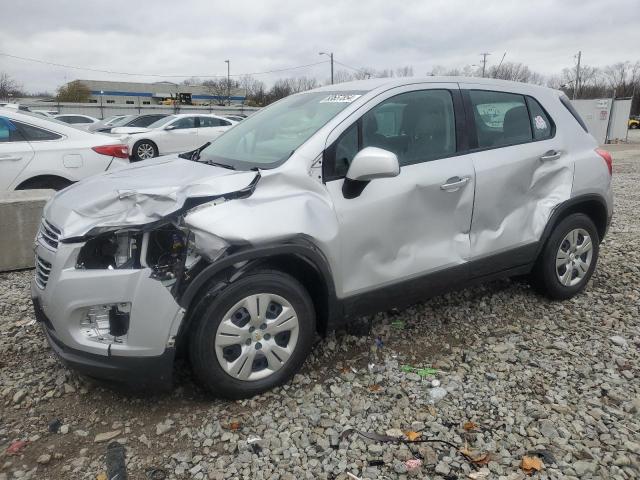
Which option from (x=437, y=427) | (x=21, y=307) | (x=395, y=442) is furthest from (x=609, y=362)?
(x=21, y=307)

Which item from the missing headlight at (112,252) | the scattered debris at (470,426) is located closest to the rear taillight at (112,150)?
the missing headlight at (112,252)

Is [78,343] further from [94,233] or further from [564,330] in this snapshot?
[564,330]

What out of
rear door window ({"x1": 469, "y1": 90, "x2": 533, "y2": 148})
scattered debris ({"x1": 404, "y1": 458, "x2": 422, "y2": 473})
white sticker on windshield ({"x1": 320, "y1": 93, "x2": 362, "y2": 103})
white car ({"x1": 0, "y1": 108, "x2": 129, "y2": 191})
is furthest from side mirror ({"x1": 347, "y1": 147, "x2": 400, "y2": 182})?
white car ({"x1": 0, "y1": 108, "x2": 129, "y2": 191})

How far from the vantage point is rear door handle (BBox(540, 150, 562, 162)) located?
375 centimetres

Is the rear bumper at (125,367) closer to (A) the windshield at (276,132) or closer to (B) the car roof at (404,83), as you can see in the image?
(A) the windshield at (276,132)

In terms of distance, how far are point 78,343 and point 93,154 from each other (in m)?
3.82

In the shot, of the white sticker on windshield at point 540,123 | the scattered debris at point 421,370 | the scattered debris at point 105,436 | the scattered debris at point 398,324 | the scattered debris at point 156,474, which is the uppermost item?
the white sticker on windshield at point 540,123

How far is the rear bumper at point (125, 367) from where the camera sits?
8.12ft

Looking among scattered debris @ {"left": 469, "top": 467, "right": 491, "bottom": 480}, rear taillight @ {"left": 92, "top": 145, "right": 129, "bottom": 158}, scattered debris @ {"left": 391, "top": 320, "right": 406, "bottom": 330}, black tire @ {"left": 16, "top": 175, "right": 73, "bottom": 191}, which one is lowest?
scattered debris @ {"left": 469, "top": 467, "right": 491, "bottom": 480}

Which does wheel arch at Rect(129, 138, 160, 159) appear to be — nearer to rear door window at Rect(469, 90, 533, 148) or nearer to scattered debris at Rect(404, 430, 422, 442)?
rear door window at Rect(469, 90, 533, 148)

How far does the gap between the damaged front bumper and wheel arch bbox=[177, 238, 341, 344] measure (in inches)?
3.9

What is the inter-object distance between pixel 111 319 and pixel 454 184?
2.18 m

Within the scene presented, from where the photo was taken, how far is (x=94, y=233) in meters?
2.46

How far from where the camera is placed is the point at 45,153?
558 cm
